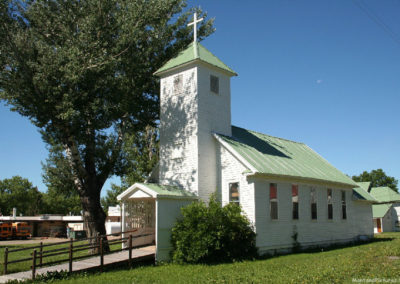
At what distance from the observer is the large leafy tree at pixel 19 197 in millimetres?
81438

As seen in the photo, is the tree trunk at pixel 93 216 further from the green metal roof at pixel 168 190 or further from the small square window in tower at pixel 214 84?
the small square window in tower at pixel 214 84

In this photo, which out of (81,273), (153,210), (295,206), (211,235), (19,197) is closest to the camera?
(81,273)

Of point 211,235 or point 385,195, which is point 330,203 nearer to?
point 211,235

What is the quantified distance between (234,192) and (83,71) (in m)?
9.36

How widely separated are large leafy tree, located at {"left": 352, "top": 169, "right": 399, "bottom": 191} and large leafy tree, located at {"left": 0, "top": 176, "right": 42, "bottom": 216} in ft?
238

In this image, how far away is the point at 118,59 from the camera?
1948 cm

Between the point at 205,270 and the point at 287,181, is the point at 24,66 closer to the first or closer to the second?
the point at 205,270

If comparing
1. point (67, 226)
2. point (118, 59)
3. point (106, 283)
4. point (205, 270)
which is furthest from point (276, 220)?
point (67, 226)

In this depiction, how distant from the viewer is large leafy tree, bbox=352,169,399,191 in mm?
89000

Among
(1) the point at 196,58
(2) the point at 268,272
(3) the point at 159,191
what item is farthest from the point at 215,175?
(2) the point at 268,272

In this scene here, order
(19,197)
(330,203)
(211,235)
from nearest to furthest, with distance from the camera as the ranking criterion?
(211,235) → (330,203) → (19,197)

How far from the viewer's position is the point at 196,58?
20312mm

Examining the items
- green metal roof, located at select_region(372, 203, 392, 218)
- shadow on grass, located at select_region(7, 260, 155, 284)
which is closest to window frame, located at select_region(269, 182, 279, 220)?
shadow on grass, located at select_region(7, 260, 155, 284)

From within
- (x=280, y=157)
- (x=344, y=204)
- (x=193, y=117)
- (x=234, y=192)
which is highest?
(x=193, y=117)
